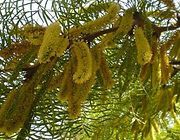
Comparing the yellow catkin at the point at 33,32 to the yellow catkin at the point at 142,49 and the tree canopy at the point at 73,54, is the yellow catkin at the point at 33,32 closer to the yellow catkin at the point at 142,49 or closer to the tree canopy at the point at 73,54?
the tree canopy at the point at 73,54

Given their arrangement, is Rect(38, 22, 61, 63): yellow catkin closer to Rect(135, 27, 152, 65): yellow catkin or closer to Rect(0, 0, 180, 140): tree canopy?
Rect(0, 0, 180, 140): tree canopy

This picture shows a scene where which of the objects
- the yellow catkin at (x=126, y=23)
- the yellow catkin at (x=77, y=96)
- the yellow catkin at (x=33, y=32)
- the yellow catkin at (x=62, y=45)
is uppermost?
the yellow catkin at (x=33, y=32)

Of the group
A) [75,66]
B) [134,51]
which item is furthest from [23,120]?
[134,51]

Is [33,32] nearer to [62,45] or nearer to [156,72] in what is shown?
[62,45]

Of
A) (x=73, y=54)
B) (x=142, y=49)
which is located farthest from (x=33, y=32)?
(x=142, y=49)

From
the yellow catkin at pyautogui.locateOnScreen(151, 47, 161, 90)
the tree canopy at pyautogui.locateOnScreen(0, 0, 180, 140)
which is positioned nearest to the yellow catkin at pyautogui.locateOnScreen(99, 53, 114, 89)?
the tree canopy at pyautogui.locateOnScreen(0, 0, 180, 140)

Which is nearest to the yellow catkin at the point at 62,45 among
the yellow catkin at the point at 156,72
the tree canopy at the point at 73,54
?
the tree canopy at the point at 73,54
